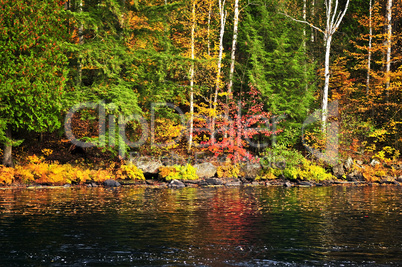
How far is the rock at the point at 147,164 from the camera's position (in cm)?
2586

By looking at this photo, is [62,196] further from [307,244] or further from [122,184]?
[307,244]

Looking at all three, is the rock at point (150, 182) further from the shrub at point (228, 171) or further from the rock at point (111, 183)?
the shrub at point (228, 171)

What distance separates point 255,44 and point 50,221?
20516mm

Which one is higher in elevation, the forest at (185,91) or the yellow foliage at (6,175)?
the forest at (185,91)

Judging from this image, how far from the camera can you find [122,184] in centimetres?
2423

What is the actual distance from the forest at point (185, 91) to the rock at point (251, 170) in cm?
25

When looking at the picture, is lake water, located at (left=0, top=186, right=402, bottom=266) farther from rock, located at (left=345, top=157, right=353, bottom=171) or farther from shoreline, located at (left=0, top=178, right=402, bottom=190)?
rock, located at (left=345, top=157, right=353, bottom=171)

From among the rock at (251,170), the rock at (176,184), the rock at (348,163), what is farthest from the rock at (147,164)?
the rock at (348,163)

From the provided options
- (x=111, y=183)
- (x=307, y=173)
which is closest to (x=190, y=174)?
(x=111, y=183)

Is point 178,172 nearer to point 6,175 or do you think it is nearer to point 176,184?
point 176,184

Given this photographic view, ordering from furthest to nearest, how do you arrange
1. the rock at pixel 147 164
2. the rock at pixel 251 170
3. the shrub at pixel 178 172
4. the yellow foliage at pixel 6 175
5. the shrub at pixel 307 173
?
the rock at pixel 251 170 → the shrub at pixel 307 173 → the rock at pixel 147 164 → the shrub at pixel 178 172 → the yellow foliage at pixel 6 175

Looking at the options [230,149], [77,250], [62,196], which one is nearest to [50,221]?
[77,250]

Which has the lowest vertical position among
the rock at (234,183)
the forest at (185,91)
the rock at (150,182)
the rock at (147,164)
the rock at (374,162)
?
the rock at (150,182)

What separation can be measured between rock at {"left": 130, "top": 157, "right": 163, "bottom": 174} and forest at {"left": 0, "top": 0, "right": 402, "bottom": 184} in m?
0.56
